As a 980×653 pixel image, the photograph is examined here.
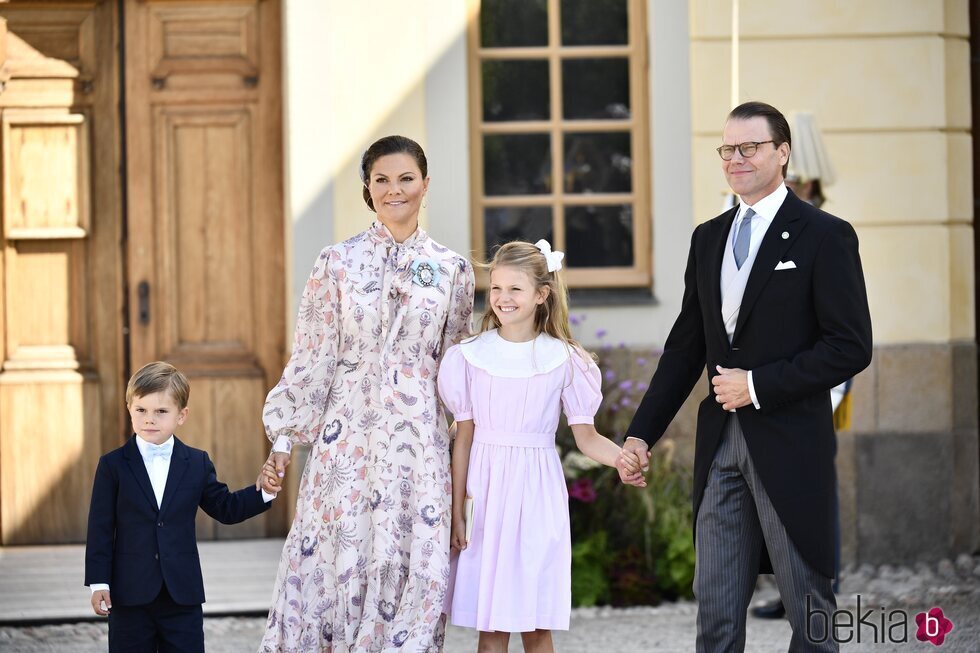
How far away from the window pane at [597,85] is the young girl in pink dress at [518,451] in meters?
2.81

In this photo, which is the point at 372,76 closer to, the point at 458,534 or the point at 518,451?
the point at 518,451

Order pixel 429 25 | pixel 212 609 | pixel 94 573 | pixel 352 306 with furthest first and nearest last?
pixel 429 25 → pixel 212 609 → pixel 352 306 → pixel 94 573

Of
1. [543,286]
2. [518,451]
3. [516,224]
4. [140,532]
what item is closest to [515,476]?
[518,451]

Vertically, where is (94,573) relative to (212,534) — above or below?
above

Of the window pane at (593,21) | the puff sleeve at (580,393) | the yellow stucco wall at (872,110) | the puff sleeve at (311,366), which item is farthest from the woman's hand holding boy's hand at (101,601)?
the window pane at (593,21)

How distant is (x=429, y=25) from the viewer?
6289mm

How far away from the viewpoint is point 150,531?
11.7 ft

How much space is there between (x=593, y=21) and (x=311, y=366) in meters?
3.39

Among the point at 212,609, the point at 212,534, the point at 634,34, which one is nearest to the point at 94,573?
the point at 212,609

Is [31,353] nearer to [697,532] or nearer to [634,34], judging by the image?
[634,34]

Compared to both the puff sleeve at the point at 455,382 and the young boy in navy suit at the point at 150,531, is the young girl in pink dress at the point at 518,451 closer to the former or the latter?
the puff sleeve at the point at 455,382

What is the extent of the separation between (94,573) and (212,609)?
2195 mm

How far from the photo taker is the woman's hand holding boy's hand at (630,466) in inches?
148

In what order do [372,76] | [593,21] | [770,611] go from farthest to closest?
1. [593,21]
2. [372,76]
3. [770,611]
